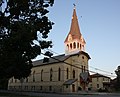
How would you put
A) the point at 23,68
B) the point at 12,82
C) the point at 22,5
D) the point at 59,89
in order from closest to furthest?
the point at 22,5 → the point at 23,68 → the point at 59,89 → the point at 12,82

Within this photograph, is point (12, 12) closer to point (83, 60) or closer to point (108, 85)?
point (83, 60)

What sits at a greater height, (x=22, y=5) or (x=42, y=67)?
(x=22, y=5)

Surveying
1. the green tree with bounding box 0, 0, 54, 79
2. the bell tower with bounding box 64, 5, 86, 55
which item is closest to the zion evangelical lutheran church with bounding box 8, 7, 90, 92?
the bell tower with bounding box 64, 5, 86, 55

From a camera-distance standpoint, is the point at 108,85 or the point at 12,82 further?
the point at 12,82

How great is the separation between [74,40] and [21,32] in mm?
45487

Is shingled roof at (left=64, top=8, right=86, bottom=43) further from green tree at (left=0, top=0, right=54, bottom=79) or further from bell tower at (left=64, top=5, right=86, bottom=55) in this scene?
green tree at (left=0, top=0, right=54, bottom=79)

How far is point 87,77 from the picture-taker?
238 ft

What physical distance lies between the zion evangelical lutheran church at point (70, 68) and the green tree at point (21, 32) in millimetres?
33189

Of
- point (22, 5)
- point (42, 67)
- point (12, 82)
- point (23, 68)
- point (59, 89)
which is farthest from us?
point (12, 82)

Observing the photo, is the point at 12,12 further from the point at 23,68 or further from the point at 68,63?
the point at 68,63

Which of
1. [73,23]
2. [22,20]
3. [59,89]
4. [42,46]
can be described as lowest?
[59,89]

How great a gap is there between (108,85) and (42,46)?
68.9 metres

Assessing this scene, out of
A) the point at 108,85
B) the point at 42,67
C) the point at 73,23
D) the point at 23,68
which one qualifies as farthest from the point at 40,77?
the point at 23,68

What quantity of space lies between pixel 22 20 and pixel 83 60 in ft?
147
